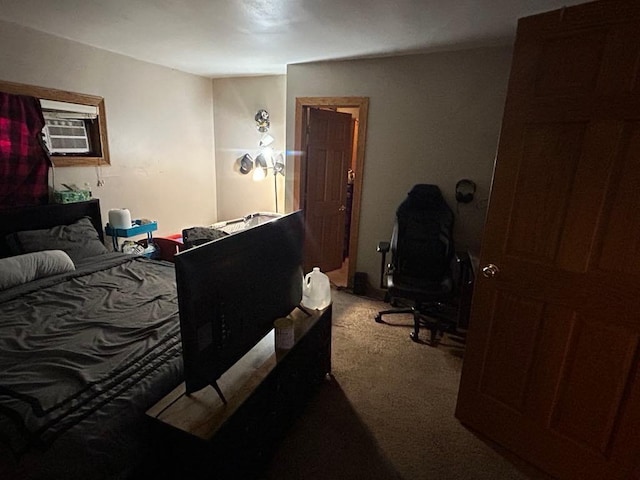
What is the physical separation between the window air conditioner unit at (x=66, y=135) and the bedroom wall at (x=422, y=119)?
206 centimetres

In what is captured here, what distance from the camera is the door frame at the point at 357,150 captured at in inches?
135

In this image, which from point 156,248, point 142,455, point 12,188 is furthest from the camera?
point 156,248

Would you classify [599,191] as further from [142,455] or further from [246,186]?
[246,186]

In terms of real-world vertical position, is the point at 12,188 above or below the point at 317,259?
above

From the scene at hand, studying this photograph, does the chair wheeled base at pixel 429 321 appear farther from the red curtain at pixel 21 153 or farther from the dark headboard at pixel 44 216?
the red curtain at pixel 21 153

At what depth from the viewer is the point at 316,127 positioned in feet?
12.5

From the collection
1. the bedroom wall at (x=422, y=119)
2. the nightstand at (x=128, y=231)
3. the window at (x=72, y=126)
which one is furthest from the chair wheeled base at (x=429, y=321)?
the window at (x=72, y=126)

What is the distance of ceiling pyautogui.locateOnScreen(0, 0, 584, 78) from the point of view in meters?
2.11

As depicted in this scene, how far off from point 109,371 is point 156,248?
245cm

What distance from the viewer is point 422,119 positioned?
10.5ft

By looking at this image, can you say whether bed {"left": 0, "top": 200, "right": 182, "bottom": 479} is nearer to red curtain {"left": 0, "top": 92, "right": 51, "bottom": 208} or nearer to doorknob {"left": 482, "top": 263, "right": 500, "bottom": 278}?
red curtain {"left": 0, "top": 92, "right": 51, "bottom": 208}

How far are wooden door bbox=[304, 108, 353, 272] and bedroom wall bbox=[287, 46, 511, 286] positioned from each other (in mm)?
Answer: 457

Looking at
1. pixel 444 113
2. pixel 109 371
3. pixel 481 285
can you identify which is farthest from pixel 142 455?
pixel 444 113

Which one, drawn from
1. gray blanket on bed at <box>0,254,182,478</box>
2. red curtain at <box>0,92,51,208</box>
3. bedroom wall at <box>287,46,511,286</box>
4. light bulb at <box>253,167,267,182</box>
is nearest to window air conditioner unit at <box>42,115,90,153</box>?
red curtain at <box>0,92,51,208</box>
